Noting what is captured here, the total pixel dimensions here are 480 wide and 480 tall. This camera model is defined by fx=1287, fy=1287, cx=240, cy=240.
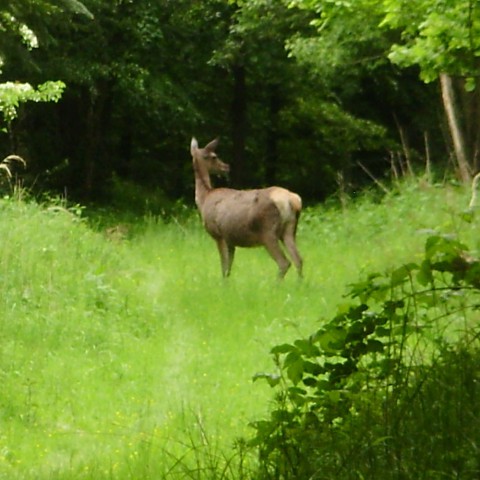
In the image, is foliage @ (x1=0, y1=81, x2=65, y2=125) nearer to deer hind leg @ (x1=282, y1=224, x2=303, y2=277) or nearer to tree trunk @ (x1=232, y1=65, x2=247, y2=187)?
deer hind leg @ (x1=282, y1=224, x2=303, y2=277)

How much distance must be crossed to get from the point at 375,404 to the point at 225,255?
450 inches

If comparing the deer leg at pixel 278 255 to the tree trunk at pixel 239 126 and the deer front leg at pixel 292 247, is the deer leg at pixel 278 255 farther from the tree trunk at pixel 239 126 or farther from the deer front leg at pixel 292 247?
the tree trunk at pixel 239 126

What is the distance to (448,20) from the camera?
1434 centimetres

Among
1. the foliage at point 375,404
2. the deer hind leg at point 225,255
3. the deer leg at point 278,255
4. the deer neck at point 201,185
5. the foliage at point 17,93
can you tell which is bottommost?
the deer hind leg at point 225,255

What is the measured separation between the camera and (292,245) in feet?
54.1

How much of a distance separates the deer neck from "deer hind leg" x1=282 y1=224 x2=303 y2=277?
71.4 inches

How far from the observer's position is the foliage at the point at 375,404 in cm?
497

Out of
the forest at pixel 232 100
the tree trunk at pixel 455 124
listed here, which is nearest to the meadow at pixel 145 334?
the forest at pixel 232 100

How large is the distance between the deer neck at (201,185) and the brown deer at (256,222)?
0.57 meters

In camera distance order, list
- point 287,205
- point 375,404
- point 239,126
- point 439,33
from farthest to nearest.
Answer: point 239,126, point 287,205, point 439,33, point 375,404

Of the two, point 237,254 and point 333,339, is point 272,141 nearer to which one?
point 237,254

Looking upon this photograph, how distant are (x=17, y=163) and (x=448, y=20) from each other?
17.3 m

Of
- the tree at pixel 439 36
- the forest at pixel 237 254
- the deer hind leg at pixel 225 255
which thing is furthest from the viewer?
the deer hind leg at pixel 225 255

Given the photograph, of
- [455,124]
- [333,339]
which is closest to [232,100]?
[455,124]
